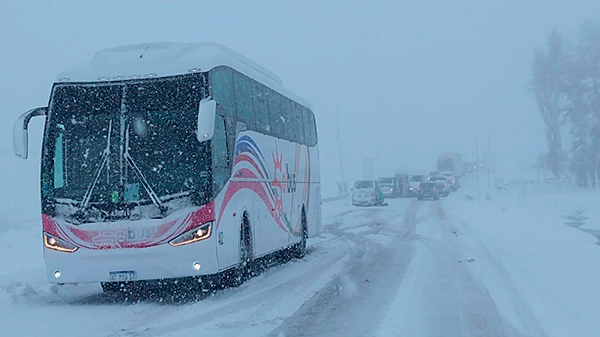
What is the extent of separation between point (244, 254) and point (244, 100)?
8.96 feet

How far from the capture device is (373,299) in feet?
34.9

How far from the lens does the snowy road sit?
849cm

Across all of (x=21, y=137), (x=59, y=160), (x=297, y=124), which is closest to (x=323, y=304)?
(x=59, y=160)

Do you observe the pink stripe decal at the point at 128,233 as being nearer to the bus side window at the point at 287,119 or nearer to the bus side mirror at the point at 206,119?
the bus side mirror at the point at 206,119

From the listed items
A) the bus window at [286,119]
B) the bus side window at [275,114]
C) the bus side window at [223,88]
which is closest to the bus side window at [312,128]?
the bus window at [286,119]

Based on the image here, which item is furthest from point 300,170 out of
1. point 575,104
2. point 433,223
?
point 575,104

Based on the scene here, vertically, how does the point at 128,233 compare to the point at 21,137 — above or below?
below

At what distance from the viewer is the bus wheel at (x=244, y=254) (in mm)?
12445

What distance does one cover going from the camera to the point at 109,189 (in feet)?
35.3

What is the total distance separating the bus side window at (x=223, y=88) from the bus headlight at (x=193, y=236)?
2.03m

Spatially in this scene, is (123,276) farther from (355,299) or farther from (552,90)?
(552,90)

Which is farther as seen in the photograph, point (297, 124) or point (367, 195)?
point (367, 195)

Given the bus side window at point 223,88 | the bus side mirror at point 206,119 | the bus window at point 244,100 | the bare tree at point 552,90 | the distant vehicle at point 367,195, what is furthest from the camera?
the bare tree at point 552,90

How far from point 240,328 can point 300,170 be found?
10067 millimetres
